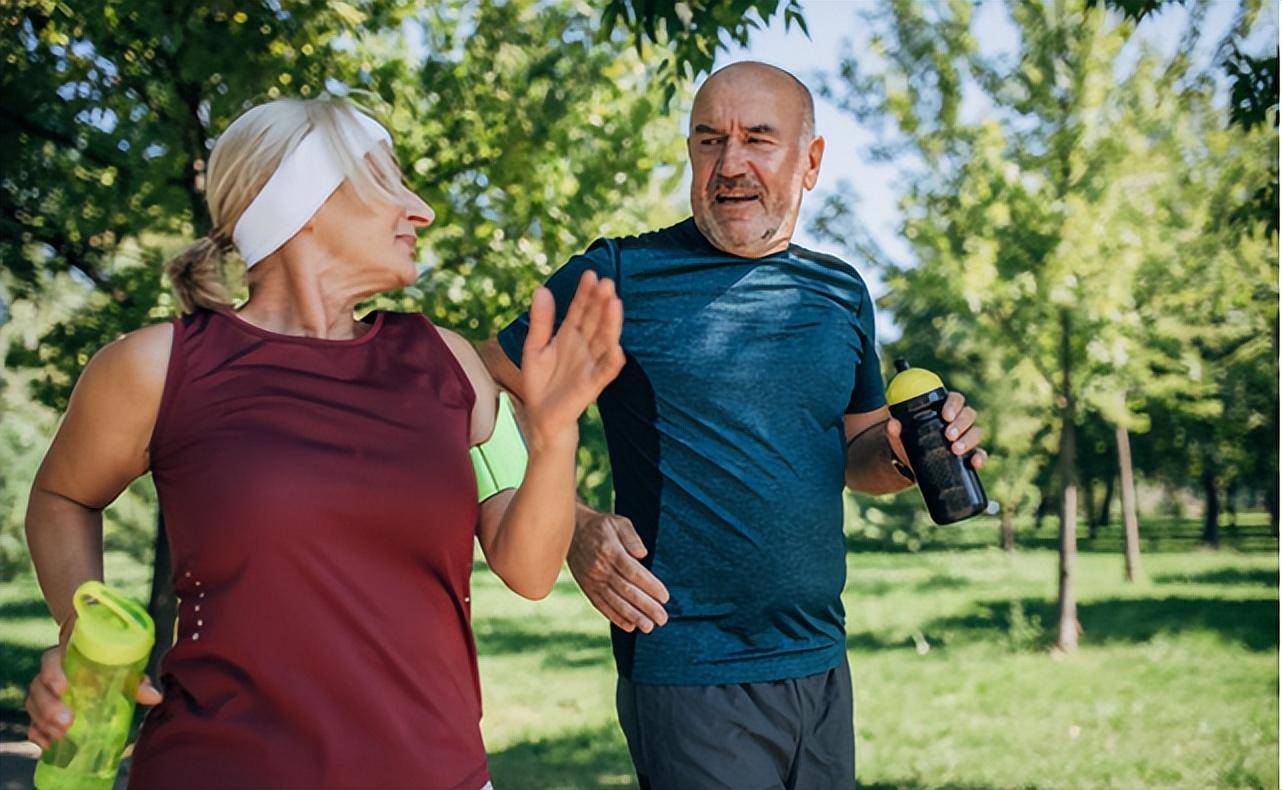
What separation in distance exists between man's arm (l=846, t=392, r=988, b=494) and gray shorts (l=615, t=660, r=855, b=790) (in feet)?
1.42

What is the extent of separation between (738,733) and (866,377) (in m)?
0.87

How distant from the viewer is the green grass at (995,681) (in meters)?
9.47

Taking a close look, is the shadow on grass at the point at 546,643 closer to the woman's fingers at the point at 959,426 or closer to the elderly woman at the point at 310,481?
the woman's fingers at the point at 959,426

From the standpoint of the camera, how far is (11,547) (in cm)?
1812

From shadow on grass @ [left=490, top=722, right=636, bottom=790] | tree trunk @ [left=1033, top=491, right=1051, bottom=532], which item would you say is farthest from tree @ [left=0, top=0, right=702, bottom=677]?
tree trunk @ [left=1033, top=491, right=1051, bottom=532]

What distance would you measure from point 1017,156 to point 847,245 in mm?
2008

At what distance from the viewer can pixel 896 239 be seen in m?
14.6

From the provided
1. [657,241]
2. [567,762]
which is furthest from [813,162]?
[567,762]

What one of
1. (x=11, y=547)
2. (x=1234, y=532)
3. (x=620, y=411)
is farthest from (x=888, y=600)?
(x=620, y=411)

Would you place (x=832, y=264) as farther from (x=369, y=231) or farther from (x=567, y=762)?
(x=567, y=762)

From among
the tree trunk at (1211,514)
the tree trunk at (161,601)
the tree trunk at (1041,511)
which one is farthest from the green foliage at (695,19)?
the tree trunk at (1041,511)

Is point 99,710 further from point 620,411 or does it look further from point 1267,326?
point 1267,326

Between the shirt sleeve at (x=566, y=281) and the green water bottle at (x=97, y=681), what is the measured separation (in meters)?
1.36

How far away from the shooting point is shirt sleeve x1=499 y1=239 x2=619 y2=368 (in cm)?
307
